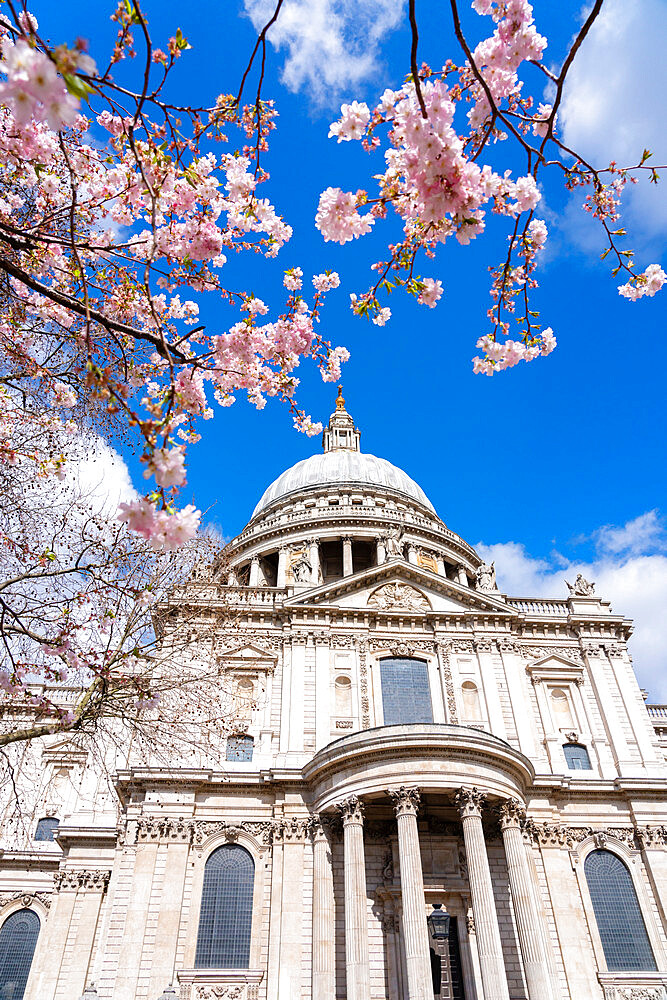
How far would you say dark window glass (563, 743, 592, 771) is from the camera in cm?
2909

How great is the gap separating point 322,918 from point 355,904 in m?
1.65

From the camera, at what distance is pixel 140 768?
26.0 meters

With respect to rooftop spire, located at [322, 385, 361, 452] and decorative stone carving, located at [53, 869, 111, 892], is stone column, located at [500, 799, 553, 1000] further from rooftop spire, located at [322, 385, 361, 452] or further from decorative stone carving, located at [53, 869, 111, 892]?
rooftop spire, located at [322, 385, 361, 452]

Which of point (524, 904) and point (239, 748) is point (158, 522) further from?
point (239, 748)

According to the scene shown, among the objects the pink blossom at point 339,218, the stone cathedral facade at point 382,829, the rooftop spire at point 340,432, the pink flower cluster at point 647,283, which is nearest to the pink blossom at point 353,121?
the pink blossom at point 339,218

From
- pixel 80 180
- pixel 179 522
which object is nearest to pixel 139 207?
pixel 80 180

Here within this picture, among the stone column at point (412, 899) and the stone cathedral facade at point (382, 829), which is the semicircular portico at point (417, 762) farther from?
the stone column at point (412, 899)

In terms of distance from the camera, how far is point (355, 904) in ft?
72.5

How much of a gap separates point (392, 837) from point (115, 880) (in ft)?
30.5

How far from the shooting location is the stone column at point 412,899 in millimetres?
20031

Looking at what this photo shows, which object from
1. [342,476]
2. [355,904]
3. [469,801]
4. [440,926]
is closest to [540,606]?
[469,801]

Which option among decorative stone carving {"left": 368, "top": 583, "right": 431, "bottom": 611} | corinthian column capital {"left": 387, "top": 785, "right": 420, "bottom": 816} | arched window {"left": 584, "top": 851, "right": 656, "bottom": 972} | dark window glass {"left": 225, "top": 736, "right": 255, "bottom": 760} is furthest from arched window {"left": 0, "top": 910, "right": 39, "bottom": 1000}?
arched window {"left": 584, "top": 851, "right": 656, "bottom": 972}

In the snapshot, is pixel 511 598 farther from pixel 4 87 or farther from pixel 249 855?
pixel 4 87

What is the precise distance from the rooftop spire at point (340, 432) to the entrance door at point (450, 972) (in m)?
42.4
